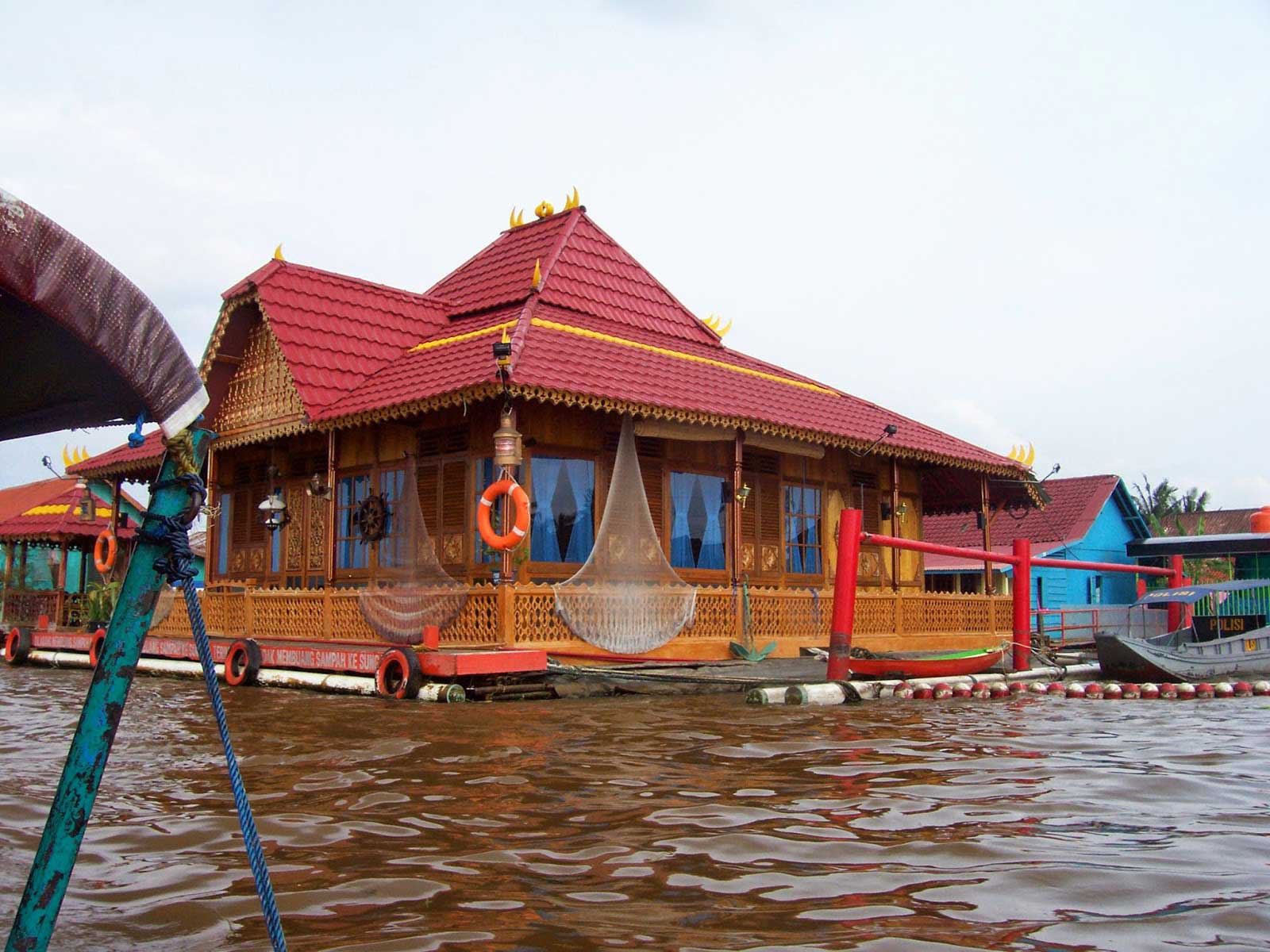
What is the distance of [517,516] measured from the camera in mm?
11953

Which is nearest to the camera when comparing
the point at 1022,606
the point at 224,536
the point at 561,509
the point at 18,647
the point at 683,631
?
the point at 683,631

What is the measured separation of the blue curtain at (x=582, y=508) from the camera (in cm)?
1458

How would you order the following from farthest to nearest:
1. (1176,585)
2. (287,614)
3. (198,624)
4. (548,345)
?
1. (1176,585)
2. (287,614)
3. (548,345)
4. (198,624)

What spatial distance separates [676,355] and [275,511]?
6.41m

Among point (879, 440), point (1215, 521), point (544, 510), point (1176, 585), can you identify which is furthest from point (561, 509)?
point (1215, 521)

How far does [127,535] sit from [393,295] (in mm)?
8915

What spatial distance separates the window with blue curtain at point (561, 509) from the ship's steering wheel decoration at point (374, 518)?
239 cm

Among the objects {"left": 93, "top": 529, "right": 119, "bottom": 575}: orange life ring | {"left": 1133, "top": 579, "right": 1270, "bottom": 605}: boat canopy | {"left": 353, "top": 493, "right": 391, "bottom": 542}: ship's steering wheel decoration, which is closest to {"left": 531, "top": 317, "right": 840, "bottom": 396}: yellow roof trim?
{"left": 353, "top": 493, "right": 391, "bottom": 542}: ship's steering wheel decoration

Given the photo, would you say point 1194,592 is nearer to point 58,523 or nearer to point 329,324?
point 329,324

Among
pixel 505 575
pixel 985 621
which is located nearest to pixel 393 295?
pixel 505 575

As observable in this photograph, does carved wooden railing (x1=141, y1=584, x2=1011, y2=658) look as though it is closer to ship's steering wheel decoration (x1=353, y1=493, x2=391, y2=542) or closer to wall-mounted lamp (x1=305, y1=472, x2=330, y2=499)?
ship's steering wheel decoration (x1=353, y1=493, x2=391, y2=542)

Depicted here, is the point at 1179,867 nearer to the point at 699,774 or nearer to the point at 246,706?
the point at 699,774

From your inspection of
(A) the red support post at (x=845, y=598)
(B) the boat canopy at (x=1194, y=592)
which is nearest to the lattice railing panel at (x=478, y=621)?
(A) the red support post at (x=845, y=598)

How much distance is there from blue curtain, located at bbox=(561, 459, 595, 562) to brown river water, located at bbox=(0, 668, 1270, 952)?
5294 millimetres
